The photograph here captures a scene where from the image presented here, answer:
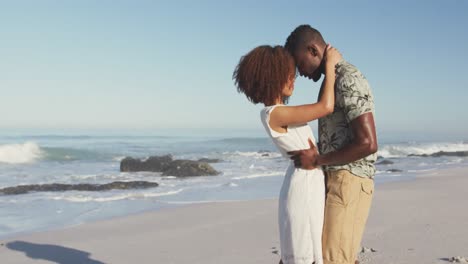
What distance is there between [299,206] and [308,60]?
2.76ft

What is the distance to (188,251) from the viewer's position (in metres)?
6.81

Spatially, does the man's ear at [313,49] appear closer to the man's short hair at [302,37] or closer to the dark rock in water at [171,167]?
the man's short hair at [302,37]

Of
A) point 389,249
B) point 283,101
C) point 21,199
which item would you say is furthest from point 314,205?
point 21,199

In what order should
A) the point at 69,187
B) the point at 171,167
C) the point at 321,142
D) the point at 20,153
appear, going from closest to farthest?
the point at 321,142 < the point at 69,187 < the point at 171,167 < the point at 20,153

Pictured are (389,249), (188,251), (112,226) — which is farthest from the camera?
(112,226)

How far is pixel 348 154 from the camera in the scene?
9.96ft

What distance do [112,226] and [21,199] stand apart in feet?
15.3

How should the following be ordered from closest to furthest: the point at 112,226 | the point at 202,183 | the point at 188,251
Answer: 1. the point at 188,251
2. the point at 112,226
3. the point at 202,183

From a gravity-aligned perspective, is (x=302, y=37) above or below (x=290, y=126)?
above

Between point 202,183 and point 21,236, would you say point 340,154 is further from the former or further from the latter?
point 202,183

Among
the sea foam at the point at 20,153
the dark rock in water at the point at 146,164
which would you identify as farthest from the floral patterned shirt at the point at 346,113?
the sea foam at the point at 20,153

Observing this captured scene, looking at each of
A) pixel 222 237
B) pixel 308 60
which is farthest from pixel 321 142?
pixel 222 237

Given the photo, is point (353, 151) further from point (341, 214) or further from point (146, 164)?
point (146, 164)

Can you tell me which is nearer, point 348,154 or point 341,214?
point 348,154
